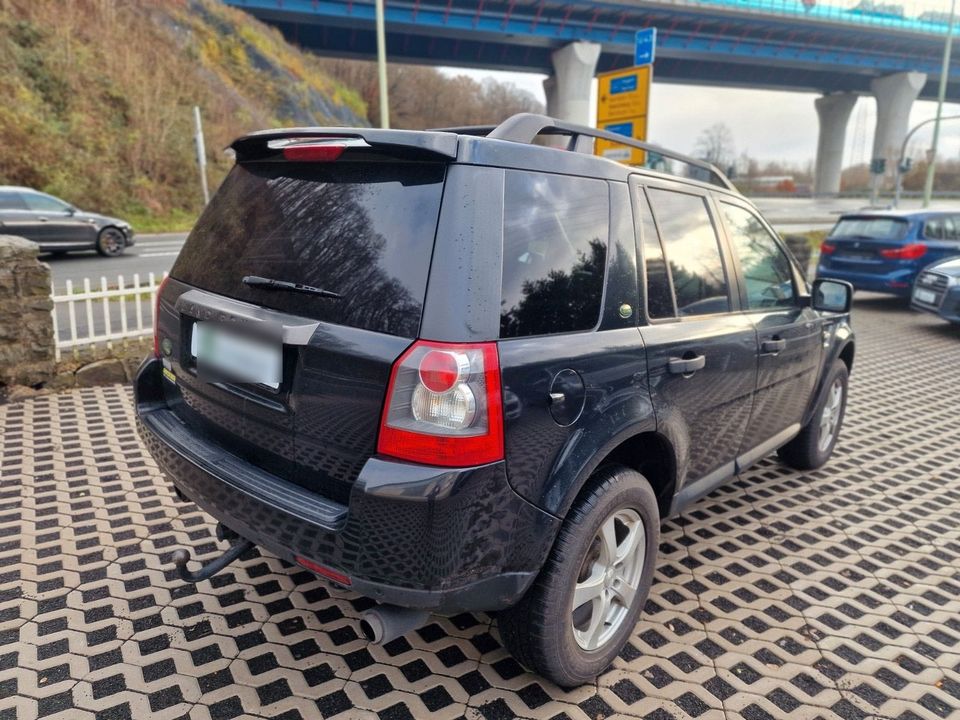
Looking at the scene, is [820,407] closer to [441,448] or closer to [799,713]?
[799,713]

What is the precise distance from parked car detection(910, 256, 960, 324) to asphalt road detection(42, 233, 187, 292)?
1230 centimetres

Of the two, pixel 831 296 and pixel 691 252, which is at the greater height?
pixel 691 252

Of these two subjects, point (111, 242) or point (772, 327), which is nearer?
point (772, 327)

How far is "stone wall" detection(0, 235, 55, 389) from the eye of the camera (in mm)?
4984

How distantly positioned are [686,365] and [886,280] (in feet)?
32.2

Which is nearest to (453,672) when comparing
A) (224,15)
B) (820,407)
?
(820,407)

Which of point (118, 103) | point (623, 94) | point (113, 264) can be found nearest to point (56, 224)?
point (113, 264)

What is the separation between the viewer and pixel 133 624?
2.60 metres

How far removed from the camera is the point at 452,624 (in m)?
2.71

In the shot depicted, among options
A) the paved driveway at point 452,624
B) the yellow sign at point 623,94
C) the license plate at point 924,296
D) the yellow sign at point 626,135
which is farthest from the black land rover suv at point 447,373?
the license plate at point 924,296

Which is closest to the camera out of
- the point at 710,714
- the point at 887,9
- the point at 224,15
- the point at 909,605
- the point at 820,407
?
the point at 710,714

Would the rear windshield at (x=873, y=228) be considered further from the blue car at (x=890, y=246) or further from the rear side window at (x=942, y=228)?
the rear side window at (x=942, y=228)

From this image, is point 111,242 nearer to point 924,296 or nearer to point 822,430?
point 822,430

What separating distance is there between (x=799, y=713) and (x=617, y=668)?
2.12ft
